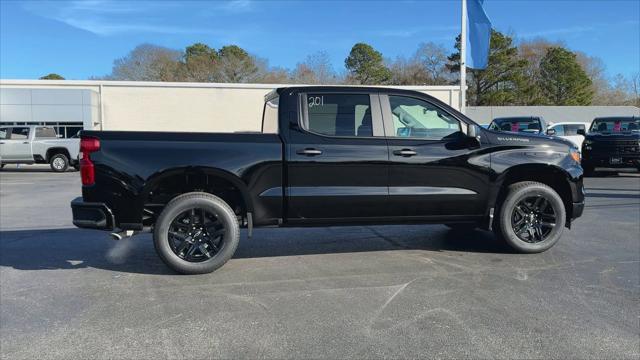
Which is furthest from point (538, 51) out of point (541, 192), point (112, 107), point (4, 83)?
point (541, 192)

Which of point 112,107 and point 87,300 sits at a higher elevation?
point 112,107

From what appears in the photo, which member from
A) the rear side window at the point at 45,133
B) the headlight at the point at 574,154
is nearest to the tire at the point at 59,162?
the rear side window at the point at 45,133

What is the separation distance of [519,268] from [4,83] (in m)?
29.1

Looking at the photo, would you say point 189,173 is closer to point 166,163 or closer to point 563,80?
point 166,163

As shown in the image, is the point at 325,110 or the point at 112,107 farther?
the point at 112,107

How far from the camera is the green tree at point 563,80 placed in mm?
56188

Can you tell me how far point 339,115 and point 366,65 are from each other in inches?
2331

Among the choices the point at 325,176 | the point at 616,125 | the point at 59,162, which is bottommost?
the point at 59,162

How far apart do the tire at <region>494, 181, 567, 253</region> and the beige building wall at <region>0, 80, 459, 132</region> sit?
2236 centimetres

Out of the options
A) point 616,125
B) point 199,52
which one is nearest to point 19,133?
point 616,125

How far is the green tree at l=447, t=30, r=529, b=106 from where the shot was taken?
54094 mm

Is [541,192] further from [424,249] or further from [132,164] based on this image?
[132,164]

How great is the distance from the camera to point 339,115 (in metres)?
5.53

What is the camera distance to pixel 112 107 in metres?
27.7
